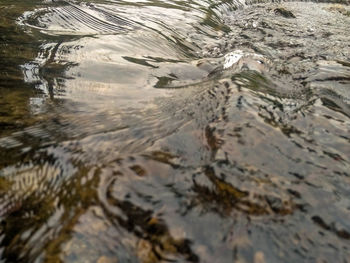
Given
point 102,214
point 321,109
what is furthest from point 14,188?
point 321,109

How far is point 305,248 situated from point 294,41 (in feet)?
18.9

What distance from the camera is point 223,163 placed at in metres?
1.97

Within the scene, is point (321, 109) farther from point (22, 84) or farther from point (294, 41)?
point (294, 41)

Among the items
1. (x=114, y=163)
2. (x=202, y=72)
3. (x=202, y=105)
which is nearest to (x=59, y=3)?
(x=202, y=72)

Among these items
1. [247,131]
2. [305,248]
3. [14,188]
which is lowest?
[14,188]

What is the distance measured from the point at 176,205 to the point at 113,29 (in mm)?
4435

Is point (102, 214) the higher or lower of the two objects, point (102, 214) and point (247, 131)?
the lower

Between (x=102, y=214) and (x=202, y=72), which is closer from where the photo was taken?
(x=102, y=214)

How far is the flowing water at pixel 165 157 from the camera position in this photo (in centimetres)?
150

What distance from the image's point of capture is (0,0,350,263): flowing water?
150cm

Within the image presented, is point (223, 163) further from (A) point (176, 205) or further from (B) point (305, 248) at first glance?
(B) point (305, 248)

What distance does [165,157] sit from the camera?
6.60 feet

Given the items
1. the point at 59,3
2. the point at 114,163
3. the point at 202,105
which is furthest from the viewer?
the point at 59,3

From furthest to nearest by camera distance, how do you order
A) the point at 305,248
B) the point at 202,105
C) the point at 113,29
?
the point at 113,29, the point at 202,105, the point at 305,248
